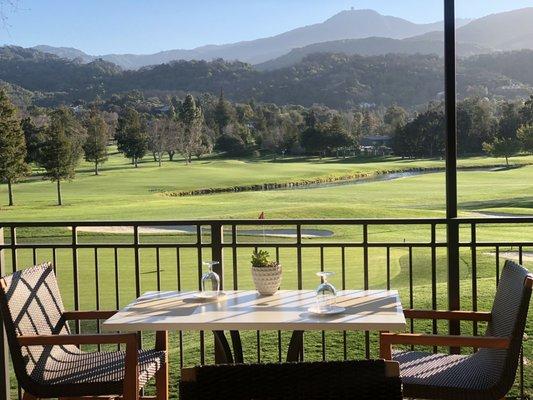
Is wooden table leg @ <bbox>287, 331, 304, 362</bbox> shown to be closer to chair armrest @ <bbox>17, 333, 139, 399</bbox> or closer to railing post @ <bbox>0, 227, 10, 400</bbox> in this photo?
chair armrest @ <bbox>17, 333, 139, 399</bbox>

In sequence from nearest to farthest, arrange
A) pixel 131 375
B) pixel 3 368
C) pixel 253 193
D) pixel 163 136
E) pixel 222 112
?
pixel 131 375 < pixel 3 368 < pixel 222 112 < pixel 163 136 < pixel 253 193

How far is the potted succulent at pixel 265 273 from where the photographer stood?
3.16m

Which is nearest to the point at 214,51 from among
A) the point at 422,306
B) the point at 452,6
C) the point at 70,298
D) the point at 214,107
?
the point at 214,107

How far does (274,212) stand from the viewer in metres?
24.9

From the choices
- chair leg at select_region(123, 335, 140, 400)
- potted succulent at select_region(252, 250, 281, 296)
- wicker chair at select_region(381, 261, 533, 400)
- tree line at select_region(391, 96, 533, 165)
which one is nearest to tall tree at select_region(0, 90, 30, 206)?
tree line at select_region(391, 96, 533, 165)

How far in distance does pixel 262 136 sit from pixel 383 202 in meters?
6.48

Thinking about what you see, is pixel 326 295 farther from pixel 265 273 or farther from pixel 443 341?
pixel 443 341

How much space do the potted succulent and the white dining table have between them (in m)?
0.04

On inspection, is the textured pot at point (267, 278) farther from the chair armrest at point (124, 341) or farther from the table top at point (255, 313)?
the chair armrest at point (124, 341)

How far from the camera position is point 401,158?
82.9 ft

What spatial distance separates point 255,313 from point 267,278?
34 centimetres

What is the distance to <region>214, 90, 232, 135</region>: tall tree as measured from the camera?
24.8 metres

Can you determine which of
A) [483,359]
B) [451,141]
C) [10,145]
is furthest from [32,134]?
[483,359]

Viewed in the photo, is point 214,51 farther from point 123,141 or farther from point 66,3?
point 66,3
